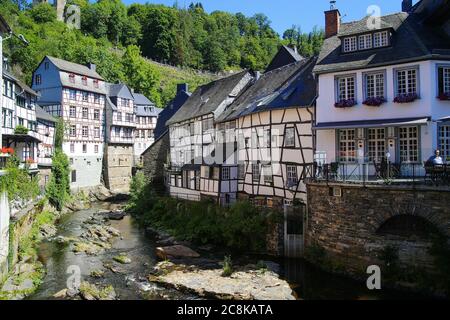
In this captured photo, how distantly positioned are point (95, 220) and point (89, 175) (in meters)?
13.1

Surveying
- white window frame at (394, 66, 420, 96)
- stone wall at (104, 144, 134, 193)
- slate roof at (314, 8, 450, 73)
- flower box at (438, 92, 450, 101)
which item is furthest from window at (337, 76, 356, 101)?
stone wall at (104, 144, 134, 193)

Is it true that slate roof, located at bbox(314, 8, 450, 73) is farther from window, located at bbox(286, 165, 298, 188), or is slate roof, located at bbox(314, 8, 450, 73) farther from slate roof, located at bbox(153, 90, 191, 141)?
slate roof, located at bbox(153, 90, 191, 141)

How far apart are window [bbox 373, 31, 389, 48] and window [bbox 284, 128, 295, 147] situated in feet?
19.5

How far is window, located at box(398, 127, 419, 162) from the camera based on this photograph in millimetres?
17938

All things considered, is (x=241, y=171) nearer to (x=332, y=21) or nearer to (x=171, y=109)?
(x=332, y=21)

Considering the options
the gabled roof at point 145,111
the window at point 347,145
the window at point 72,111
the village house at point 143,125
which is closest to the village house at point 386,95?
the window at point 347,145

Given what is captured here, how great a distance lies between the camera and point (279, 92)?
24812 millimetres

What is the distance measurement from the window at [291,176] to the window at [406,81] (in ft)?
22.0

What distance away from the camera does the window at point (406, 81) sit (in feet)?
59.0

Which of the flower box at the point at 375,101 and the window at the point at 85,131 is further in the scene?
the window at the point at 85,131

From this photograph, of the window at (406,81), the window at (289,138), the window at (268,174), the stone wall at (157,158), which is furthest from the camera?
the stone wall at (157,158)

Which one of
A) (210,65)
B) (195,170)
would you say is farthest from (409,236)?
(210,65)

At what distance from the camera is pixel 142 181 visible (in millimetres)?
37844

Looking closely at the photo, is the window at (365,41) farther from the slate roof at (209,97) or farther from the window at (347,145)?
the slate roof at (209,97)
